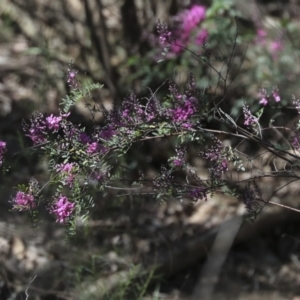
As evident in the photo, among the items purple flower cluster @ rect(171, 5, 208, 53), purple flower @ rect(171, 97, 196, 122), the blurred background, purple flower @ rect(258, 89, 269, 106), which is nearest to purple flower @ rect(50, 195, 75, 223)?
purple flower @ rect(171, 97, 196, 122)

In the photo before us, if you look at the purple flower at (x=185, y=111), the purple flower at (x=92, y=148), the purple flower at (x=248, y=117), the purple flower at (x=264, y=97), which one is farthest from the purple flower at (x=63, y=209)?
the purple flower at (x=264, y=97)

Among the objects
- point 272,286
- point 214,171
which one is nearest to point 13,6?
point 272,286

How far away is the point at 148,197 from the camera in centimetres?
389

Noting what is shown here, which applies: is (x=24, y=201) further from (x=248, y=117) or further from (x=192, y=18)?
(x=192, y=18)

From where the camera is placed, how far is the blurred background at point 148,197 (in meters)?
3.32

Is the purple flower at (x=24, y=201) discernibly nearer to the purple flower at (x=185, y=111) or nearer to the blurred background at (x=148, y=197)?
the purple flower at (x=185, y=111)

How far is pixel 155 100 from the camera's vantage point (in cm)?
206

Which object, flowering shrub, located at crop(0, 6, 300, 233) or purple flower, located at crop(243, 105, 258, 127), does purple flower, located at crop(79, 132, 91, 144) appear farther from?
purple flower, located at crop(243, 105, 258, 127)

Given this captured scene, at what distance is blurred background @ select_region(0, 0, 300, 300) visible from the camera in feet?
10.9

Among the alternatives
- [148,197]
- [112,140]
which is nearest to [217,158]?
[112,140]

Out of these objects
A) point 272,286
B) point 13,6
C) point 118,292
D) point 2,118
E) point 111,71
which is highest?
point 13,6

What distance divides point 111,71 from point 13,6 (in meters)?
1.04

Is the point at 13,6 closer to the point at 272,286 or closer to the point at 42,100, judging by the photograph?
the point at 42,100

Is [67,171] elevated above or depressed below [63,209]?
above
